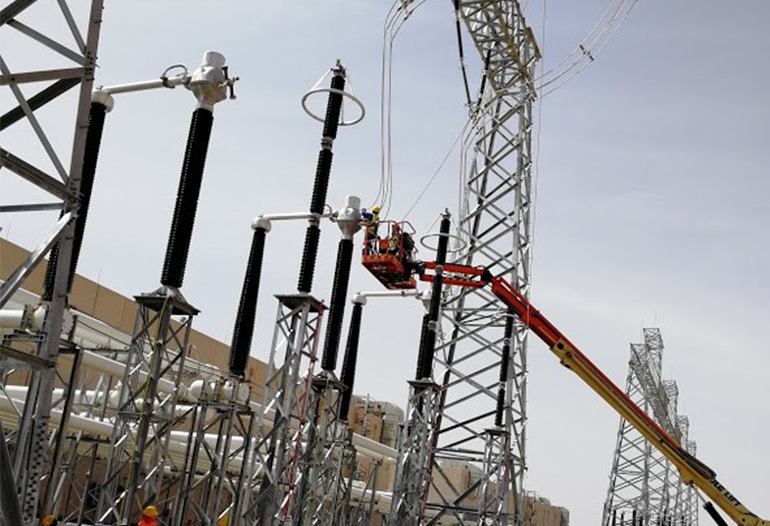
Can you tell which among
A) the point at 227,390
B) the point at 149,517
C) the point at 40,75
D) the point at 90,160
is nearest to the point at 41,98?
the point at 40,75

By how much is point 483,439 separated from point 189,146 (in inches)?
384

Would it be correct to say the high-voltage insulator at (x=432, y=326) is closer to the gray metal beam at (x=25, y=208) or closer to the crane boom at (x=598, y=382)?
the crane boom at (x=598, y=382)

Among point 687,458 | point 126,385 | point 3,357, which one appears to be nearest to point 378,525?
point 687,458

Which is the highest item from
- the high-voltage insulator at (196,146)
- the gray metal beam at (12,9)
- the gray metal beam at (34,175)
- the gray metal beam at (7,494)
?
the high-voltage insulator at (196,146)

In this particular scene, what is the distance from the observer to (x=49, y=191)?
8.02 metres

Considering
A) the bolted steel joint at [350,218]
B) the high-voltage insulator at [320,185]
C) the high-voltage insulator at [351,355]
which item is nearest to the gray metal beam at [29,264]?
the high-voltage insulator at [320,185]

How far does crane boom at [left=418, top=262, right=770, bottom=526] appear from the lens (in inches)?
829

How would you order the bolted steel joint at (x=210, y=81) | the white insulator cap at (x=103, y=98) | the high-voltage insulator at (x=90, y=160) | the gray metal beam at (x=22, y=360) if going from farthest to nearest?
the white insulator cap at (x=103, y=98), the bolted steel joint at (x=210, y=81), the high-voltage insulator at (x=90, y=160), the gray metal beam at (x=22, y=360)

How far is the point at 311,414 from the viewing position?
18.4 metres

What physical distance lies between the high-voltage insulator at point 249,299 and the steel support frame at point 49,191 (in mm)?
9473

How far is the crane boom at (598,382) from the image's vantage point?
2106 cm

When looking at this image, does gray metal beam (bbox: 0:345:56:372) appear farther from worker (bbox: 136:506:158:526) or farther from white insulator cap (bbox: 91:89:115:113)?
white insulator cap (bbox: 91:89:115:113)

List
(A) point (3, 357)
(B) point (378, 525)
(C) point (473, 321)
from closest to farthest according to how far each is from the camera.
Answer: (A) point (3, 357), (C) point (473, 321), (B) point (378, 525)

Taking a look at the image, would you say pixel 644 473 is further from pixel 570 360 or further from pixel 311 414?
pixel 311 414
